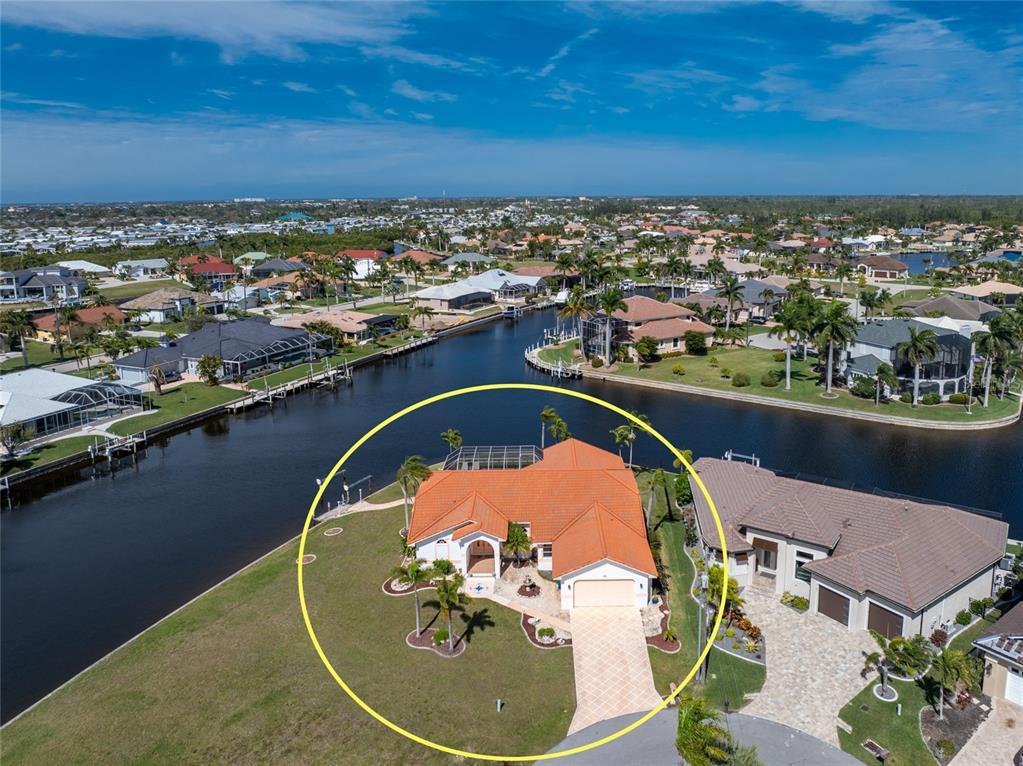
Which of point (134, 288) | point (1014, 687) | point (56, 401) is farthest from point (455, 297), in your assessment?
point (1014, 687)

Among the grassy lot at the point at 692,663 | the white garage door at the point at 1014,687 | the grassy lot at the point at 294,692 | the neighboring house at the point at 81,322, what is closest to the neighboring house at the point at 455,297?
the neighboring house at the point at 81,322

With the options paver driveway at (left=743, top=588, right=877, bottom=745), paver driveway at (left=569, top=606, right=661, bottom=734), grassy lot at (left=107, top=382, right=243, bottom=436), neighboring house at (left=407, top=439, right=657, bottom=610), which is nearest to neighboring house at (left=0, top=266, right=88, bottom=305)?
grassy lot at (left=107, top=382, right=243, bottom=436)

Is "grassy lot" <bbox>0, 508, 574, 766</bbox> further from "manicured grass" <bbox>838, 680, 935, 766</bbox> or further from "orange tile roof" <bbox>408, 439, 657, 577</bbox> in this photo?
"manicured grass" <bbox>838, 680, 935, 766</bbox>

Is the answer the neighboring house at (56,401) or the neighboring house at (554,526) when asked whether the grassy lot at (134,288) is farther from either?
the neighboring house at (554,526)

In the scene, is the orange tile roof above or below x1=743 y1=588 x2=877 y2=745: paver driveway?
above

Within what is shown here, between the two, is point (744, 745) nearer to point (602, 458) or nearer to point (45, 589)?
point (602, 458)

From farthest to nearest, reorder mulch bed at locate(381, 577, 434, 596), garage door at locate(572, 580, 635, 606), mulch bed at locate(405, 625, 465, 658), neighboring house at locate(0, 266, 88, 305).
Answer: neighboring house at locate(0, 266, 88, 305)
mulch bed at locate(381, 577, 434, 596)
garage door at locate(572, 580, 635, 606)
mulch bed at locate(405, 625, 465, 658)

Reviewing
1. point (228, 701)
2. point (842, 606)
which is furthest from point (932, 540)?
point (228, 701)
